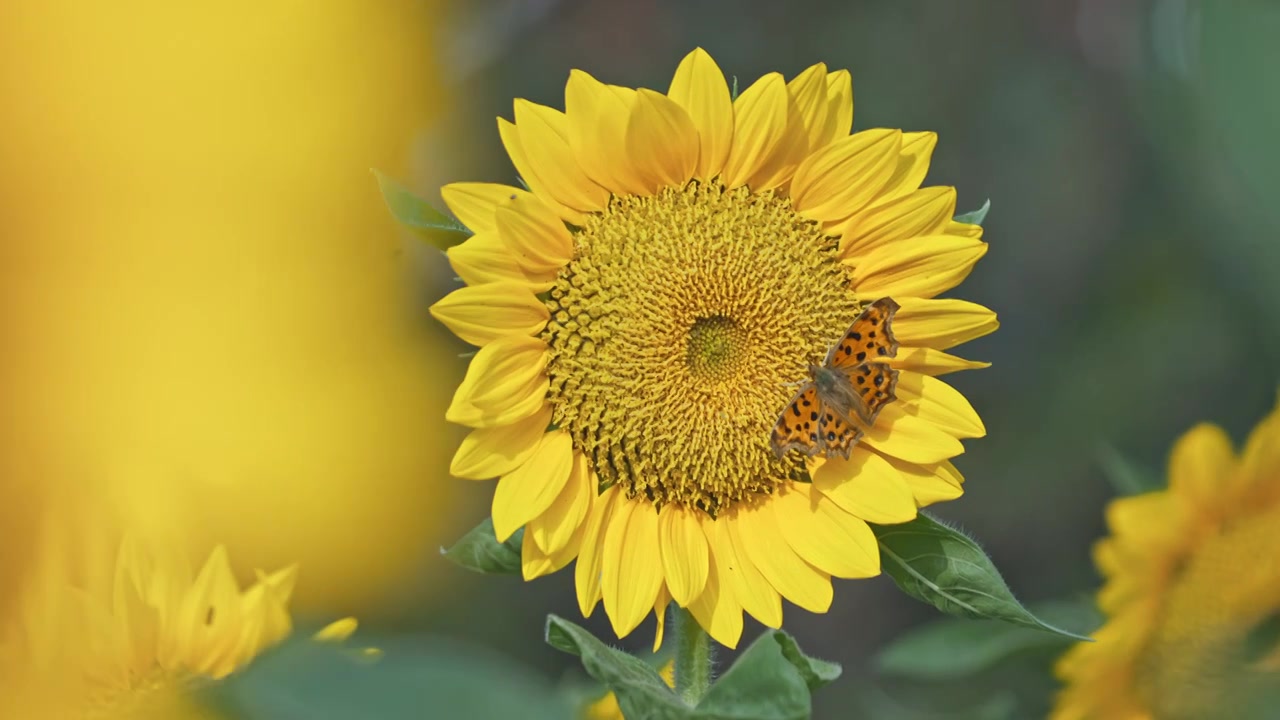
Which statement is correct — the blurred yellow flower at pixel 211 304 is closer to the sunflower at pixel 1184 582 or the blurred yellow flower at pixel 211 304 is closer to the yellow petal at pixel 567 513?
the yellow petal at pixel 567 513

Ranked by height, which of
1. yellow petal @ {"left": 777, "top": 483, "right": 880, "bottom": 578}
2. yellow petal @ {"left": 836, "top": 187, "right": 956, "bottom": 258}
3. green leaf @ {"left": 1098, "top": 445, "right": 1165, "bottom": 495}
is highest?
yellow petal @ {"left": 836, "top": 187, "right": 956, "bottom": 258}

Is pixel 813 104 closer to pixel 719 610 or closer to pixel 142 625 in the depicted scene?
pixel 719 610

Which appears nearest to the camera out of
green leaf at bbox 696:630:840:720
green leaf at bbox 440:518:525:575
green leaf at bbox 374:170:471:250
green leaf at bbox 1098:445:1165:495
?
green leaf at bbox 696:630:840:720

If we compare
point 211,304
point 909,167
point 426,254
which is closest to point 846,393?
point 909,167

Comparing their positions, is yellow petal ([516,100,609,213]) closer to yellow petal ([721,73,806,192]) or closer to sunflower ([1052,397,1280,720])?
yellow petal ([721,73,806,192])

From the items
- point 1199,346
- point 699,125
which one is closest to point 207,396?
point 699,125

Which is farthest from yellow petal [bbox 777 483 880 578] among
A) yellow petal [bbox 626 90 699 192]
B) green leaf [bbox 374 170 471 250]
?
green leaf [bbox 374 170 471 250]
